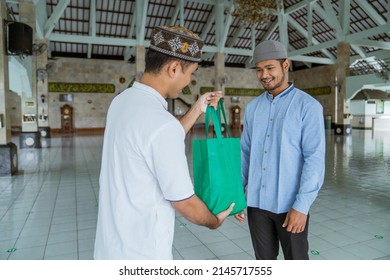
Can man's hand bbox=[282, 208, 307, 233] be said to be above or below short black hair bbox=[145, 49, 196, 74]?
below

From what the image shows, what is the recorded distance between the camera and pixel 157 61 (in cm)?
95

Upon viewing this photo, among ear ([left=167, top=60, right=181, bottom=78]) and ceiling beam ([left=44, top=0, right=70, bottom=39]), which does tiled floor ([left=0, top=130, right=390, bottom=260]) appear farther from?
ceiling beam ([left=44, top=0, right=70, bottom=39])

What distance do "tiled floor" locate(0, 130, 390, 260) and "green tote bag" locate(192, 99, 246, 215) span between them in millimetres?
1515

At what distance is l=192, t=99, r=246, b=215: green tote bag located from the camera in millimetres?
1115

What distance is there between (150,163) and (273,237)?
964 mm

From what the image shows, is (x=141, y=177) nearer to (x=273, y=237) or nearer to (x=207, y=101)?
Answer: (x=207, y=101)

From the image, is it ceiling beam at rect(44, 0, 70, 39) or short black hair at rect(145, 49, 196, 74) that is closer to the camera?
short black hair at rect(145, 49, 196, 74)

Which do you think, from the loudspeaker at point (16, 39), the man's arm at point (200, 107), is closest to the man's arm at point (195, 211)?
the man's arm at point (200, 107)

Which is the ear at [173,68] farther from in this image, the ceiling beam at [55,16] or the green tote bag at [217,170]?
the ceiling beam at [55,16]

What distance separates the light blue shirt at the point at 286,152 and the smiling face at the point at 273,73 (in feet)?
0.16

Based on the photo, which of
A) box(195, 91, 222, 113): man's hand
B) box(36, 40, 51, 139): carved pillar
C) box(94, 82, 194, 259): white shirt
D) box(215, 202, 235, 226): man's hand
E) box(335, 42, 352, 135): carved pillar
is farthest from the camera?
box(335, 42, 352, 135): carved pillar

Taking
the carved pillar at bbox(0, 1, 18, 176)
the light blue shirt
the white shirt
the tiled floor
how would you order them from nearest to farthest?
the white shirt, the light blue shirt, the tiled floor, the carved pillar at bbox(0, 1, 18, 176)

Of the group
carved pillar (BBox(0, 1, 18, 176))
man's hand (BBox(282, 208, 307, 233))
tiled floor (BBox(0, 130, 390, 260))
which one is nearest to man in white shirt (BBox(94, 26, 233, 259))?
man's hand (BBox(282, 208, 307, 233))

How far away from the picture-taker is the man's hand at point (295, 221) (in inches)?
52.3
